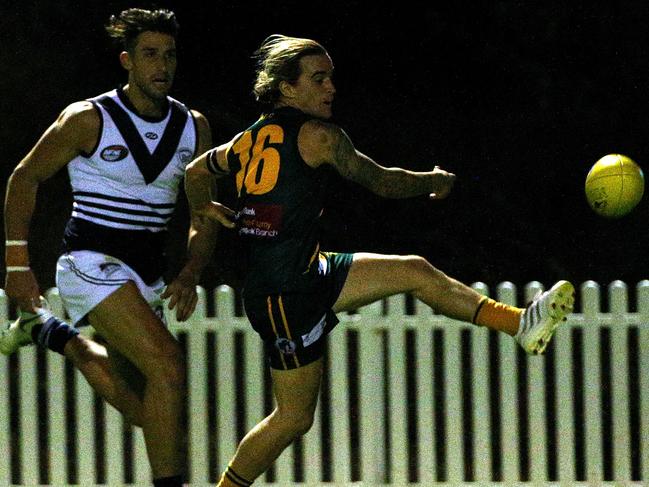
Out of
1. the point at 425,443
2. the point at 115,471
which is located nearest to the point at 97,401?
the point at 115,471

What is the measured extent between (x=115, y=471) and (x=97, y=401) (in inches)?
72.7

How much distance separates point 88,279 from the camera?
17.6ft

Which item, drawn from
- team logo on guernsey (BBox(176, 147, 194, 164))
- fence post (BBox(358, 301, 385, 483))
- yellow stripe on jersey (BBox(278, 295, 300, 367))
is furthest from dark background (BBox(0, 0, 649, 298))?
yellow stripe on jersey (BBox(278, 295, 300, 367))

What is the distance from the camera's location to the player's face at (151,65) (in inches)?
216

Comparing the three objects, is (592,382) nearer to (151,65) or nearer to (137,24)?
(151,65)

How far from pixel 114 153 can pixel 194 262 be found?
1.92ft

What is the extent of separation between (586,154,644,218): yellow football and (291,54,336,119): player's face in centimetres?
131

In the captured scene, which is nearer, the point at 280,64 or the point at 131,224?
the point at 280,64

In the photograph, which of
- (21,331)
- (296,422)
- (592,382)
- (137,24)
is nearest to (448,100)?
(592,382)

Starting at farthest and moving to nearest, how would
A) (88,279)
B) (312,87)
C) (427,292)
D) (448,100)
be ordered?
1. (448,100)
2. (88,279)
3. (427,292)
4. (312,87)

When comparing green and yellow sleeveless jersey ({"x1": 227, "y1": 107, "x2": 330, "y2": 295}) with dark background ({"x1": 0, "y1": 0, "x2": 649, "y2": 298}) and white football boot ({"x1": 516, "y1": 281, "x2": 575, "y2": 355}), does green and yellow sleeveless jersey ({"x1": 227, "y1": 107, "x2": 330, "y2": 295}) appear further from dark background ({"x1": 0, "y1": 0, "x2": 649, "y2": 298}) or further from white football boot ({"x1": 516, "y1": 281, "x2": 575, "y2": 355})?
dark background ({"x1": 0, "y1": 0, "x2": 649, "y2": 298})

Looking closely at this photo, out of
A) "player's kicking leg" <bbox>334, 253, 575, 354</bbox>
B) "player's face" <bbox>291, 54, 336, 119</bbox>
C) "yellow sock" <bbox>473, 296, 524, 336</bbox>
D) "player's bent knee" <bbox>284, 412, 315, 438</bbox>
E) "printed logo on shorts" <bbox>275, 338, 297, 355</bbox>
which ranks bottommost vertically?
"player's bent knee" <bbox>284, 412, 315, 438</bbox>

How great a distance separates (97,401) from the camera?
27.5ft

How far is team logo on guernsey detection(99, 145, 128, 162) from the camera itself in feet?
17.7
